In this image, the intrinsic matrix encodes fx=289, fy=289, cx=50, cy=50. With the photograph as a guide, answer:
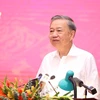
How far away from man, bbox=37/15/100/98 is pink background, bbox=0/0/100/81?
661mm

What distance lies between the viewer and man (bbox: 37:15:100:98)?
234 centimetres

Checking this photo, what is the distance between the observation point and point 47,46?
323cm

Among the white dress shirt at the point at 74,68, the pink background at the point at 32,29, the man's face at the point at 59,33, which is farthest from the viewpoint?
the pink background at the point at 32,29

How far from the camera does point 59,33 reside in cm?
246

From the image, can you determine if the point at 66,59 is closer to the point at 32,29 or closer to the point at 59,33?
the point at 59,33

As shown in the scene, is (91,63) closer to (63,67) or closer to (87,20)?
(63,67)

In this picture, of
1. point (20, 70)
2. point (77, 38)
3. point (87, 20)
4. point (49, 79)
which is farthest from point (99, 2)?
point (49, 79)

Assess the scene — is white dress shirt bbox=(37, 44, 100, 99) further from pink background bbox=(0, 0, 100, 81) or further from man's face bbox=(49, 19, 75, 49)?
pink background bbox=(0, 0, 100, 81)

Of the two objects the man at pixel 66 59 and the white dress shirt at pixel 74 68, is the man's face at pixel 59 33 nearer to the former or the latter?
the man at pixel 66 59

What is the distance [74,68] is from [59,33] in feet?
1.07

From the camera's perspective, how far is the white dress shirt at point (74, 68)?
90.7 inches

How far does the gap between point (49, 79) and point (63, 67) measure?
0.30 metres

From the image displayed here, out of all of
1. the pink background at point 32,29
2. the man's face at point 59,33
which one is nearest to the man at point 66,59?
the man's face at point 59,33

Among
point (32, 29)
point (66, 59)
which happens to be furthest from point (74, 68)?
point (32, 29)
